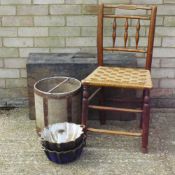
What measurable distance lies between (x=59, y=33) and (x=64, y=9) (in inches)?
10.1

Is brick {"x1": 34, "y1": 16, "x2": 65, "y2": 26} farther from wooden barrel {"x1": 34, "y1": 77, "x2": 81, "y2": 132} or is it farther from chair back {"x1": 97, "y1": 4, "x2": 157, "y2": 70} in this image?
wooden barrel {"x1": 34, "y1": 77, "x2": 81, "y2": 132}

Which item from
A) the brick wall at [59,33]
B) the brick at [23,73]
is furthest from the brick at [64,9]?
the brick at [23,73]

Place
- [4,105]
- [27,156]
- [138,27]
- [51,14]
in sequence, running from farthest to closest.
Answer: [4,105]
[51,14]
[138,27]
[27,156]

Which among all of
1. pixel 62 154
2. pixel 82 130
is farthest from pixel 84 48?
pixel 62 154

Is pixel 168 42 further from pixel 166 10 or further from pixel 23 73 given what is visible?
Result: pixel 23 73

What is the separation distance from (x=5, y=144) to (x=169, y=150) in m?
1.52

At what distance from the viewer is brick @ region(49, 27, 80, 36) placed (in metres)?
3.84

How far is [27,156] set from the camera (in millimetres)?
3242

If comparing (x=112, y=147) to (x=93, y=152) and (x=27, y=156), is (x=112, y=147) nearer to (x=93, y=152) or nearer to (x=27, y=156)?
(x=93, y=152)

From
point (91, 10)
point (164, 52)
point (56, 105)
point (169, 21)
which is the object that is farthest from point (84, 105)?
point (169, 21)

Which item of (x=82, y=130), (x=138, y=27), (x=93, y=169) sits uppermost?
(x=138, y=27)

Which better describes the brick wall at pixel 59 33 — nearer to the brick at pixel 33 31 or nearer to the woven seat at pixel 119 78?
the brick at pixel 33 31

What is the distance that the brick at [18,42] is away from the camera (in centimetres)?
389

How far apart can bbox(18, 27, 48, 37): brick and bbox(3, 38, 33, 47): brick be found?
0.21ft
